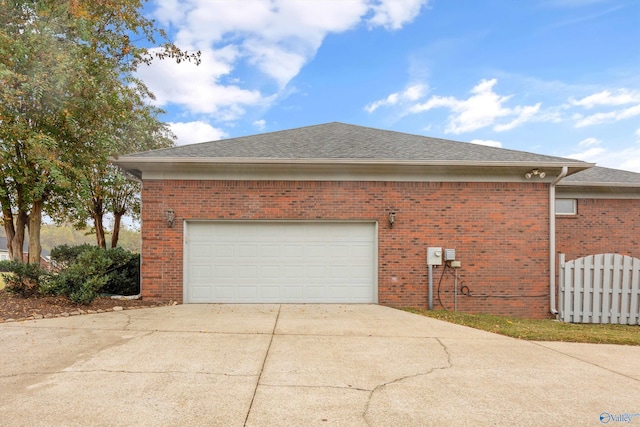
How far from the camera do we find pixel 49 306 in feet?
21.6

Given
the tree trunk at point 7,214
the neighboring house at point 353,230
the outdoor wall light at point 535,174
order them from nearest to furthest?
the neighboring house at point 353,230, the outdoor wall light at point 535,174, the tree trunk at point 7,214

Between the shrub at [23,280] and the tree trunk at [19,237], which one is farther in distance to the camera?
the tree trunk at [19,237]

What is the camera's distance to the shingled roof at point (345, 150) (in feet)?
25.3

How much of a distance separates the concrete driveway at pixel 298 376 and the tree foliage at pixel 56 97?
470 centimetres

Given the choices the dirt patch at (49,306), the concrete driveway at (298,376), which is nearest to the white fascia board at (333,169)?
the dirt patch at (49,306)

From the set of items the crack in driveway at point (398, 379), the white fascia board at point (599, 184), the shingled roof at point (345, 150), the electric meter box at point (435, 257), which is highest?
the shingled roof at point (345, 150)

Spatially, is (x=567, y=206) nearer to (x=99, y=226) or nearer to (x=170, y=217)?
(x=170, y=217)

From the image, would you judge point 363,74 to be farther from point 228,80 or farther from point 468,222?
point 468,222

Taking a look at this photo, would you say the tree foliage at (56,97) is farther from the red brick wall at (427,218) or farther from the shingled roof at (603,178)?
the shingled roof at (603,178)

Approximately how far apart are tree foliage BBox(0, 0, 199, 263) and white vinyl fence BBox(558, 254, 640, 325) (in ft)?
38.4

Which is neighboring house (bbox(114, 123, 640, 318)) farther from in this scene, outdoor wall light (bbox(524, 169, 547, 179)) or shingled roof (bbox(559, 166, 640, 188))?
shingled roof (bbox(559, 166, 640, 188))

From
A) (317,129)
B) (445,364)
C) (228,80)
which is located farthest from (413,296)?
(228,80)

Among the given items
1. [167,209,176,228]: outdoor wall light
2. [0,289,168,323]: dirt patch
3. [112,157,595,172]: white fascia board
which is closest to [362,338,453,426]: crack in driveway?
[112,157,595,172]: white fascia board

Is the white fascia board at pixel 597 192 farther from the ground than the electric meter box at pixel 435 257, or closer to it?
farther from the ground
